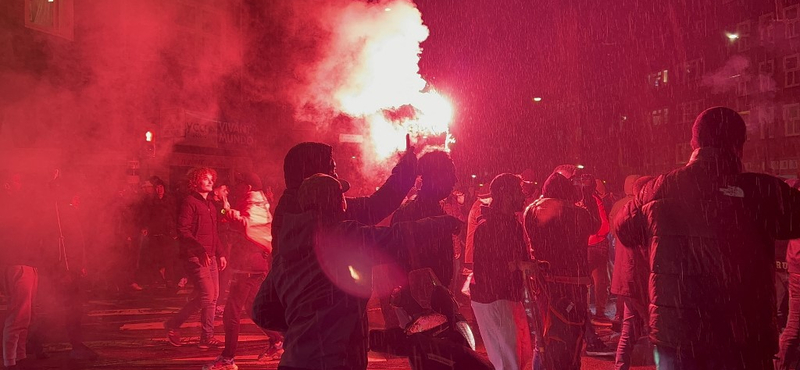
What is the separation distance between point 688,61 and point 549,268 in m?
51.8

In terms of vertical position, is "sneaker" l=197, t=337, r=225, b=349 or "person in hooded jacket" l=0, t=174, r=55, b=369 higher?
"person in hooded jacket" l=0, t=174, r=55, b=369

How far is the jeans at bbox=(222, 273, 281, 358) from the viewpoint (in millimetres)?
6402

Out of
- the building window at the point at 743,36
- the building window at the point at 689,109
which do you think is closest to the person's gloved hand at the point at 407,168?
the building window at the point at 743,36

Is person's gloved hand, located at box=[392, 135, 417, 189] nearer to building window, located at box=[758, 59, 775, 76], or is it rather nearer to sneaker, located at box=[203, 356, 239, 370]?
sneaker, located at box=[203, 356, 239, 370]

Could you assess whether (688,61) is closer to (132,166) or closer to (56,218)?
(132,166)

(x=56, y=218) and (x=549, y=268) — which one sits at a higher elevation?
(x=56, y=218)

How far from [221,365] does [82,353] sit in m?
1.79

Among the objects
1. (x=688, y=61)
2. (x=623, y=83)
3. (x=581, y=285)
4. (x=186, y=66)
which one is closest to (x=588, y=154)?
(x=623, y=83)

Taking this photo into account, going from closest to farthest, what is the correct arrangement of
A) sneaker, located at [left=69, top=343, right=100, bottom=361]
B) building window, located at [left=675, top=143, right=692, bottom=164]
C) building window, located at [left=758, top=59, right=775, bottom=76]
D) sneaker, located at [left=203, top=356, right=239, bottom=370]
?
sneaker, located at [left=203, top=356, right=239, bottom=370]
sneaker, located at [left=69, top=343, right=100, bottom=361]
building window, located at [left=758, top=59, right=775, bottom=76]
building window, located at [left=675, top=143, right=692, bottom=164]

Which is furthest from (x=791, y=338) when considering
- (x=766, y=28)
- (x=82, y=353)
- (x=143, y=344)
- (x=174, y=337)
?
(x=766, y=28)

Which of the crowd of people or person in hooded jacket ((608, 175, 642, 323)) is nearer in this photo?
the crowd of people

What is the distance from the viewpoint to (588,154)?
61062mm

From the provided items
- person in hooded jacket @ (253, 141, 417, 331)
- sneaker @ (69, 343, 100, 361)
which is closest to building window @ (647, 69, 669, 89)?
sneaker @ (69, 343, 100, 361)

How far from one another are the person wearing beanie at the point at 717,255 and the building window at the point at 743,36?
4841 cm
